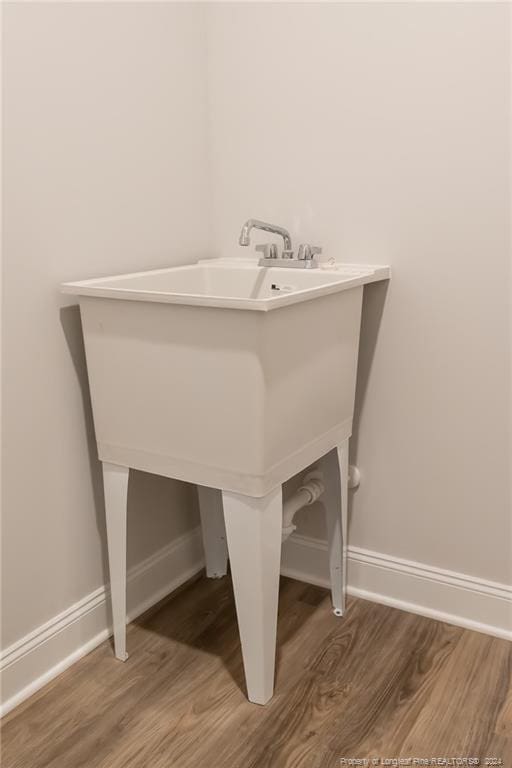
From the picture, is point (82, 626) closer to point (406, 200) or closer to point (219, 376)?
point (219, 376)

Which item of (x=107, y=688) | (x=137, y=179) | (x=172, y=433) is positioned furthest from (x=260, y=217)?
(x=107, y=688)

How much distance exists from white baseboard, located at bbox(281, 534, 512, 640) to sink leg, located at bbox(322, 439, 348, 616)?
97 millimetres

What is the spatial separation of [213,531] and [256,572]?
58 cm

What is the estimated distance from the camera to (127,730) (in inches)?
58.1

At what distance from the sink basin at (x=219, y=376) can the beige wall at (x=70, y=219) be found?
0.28ft

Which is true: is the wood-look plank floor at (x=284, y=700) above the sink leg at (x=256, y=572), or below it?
below

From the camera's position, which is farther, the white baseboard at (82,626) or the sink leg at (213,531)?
the sink leg at (213,531)

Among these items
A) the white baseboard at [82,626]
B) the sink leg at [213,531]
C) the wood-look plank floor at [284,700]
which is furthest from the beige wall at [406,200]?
the white baseboard at [82,626]

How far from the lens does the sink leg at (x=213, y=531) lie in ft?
6.44

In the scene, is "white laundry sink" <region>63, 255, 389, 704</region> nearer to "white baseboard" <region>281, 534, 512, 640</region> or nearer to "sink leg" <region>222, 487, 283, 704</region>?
"sink leg" <region>222, 487, 283, 704</region>

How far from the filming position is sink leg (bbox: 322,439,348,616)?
178cm

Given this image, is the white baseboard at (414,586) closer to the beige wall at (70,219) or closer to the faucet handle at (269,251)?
the beige wall at (70,219)

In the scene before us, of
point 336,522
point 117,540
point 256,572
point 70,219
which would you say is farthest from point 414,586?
point 70,219

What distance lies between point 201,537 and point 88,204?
0.97 meters
